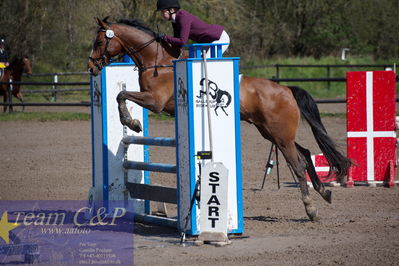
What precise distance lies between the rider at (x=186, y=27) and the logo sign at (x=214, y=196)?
5.30 feet

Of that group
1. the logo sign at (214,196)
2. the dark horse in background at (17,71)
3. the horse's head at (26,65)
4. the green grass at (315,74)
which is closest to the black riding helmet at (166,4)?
the logo sign at (214,196)

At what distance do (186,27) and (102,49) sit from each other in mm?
1030

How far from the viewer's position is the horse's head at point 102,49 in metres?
7.21

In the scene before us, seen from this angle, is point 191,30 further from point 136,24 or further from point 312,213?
point 312,213

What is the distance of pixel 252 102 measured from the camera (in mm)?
7051

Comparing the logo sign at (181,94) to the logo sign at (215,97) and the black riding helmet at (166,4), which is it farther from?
the black riding helmet at (166,4)

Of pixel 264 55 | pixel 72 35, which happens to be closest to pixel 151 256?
pixel 72 35

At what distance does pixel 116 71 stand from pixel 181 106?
142 centimetres

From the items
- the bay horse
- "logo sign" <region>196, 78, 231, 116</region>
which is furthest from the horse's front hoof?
"logo sign" <region>196, 78, 231, 116</region>

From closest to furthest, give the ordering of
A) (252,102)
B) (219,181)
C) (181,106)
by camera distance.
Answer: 1. (219,181)
2. (181,106)
3. (252,102)

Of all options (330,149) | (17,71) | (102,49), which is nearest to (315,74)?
(17,71)

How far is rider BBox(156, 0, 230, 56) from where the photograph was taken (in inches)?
269

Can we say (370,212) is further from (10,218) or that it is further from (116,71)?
(10,218)

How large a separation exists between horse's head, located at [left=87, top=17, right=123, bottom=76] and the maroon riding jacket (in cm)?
68
